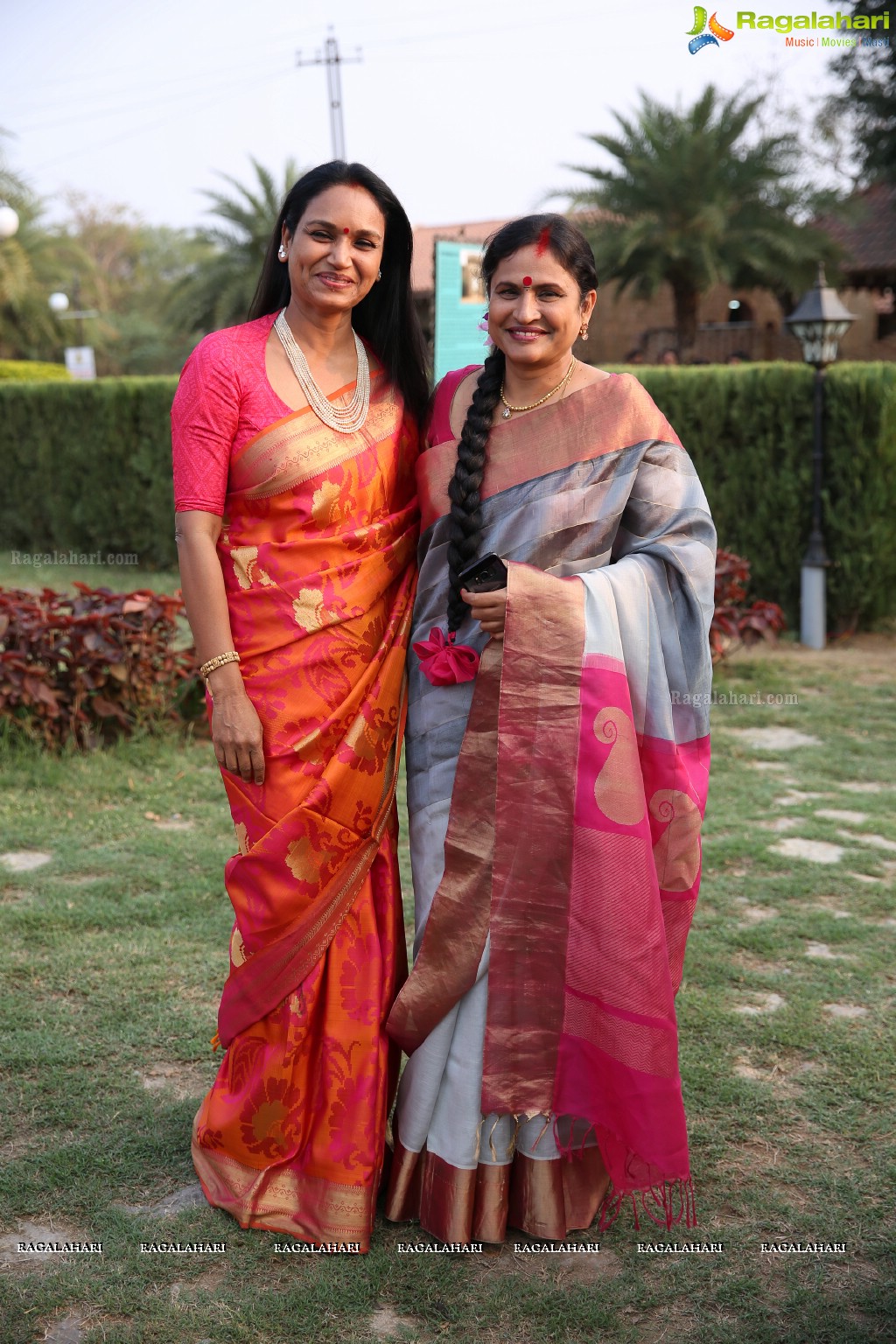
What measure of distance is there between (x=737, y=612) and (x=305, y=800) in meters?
4.93

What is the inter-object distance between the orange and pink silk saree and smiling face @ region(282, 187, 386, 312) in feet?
0.52

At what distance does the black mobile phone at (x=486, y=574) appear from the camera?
218cm

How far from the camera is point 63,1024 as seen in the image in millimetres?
3072

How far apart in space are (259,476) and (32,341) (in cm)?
2713

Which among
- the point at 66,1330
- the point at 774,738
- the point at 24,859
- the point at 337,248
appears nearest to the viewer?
the point at 66,1330

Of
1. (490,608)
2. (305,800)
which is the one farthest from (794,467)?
(305,800)

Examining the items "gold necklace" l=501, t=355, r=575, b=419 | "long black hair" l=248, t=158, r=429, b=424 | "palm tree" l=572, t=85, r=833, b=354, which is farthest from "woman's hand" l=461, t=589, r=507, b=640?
"palm tree" l=572, t=85, r=833, b=354

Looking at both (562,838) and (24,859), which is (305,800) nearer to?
(562,838)

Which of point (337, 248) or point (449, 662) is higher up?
point (337, 248)

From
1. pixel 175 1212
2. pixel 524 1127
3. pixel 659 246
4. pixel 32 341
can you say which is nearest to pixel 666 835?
pixel 524 1127

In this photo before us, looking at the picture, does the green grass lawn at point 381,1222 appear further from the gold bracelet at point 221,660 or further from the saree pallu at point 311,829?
the gold bracelet at point 221,660

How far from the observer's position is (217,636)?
2.28 m

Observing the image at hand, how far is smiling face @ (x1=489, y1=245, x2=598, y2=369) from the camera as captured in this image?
2.20 meters

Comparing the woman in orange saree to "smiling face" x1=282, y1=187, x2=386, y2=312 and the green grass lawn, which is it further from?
the green grass lawn
